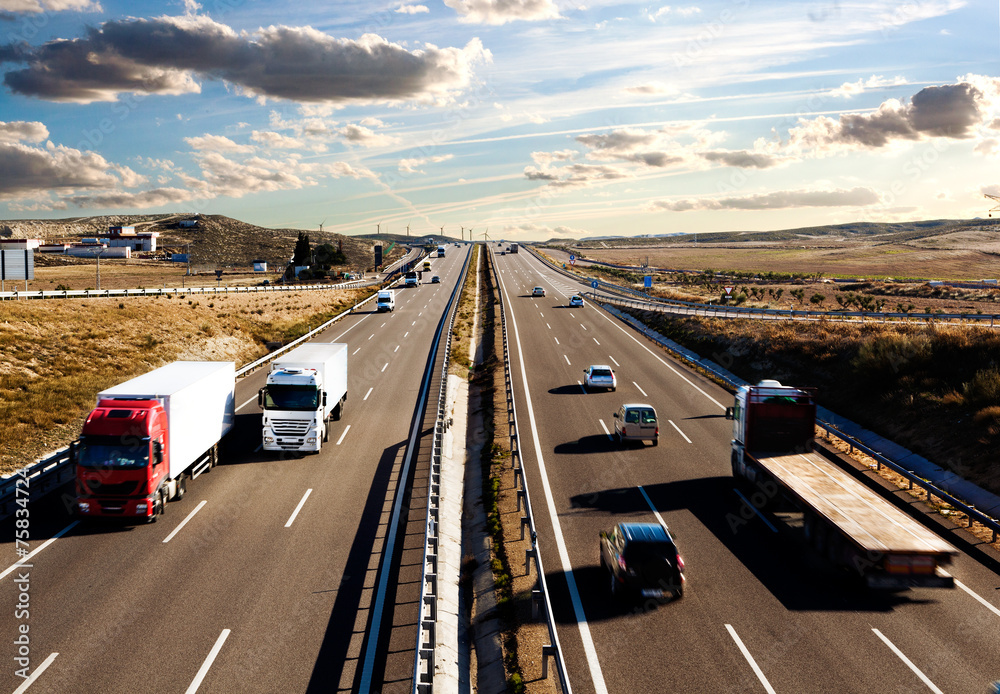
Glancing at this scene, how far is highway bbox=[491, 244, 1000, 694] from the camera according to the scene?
10844 mm

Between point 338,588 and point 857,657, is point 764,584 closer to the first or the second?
point 857,657

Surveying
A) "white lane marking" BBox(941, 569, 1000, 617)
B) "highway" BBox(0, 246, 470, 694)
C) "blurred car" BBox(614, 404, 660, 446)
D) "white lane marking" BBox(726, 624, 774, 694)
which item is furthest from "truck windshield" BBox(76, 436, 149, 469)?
"white lane marking" BBox(941, 569, 1000, 617)

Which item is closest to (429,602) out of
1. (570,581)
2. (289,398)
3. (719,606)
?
(570,581)

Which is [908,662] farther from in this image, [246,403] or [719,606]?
[246,403]

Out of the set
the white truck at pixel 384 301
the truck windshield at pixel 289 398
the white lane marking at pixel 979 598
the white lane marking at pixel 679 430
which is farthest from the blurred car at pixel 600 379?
the white truck at pixel 384 301

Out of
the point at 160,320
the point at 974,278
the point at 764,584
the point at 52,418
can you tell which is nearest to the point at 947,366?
the point at 764,584

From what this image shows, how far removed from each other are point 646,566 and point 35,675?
1107cm

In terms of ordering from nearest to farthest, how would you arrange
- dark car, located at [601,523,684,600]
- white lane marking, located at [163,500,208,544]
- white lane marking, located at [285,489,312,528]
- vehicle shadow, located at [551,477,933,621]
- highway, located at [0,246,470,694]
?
highway, located at [0,246,470,694] → dark car, located at [601,523,684,600] → vehicle shadow, located at [551,477,933,621] → white lane marking, located at [163,500,208,544] → white lane marking, located at [285,489,312,528]

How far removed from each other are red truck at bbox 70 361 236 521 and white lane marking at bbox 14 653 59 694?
5.67m

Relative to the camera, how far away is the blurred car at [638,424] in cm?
2386

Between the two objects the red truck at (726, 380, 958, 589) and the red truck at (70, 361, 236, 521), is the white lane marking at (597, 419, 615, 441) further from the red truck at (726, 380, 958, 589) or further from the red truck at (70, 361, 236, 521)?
the red truck at (70, 361, 236, 521)

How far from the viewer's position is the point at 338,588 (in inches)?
536

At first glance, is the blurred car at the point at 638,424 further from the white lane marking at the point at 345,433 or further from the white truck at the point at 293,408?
the white truck at the point at 293,408

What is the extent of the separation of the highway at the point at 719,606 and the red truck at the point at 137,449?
403 inches
